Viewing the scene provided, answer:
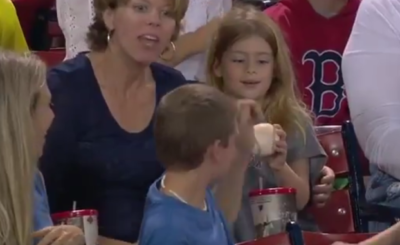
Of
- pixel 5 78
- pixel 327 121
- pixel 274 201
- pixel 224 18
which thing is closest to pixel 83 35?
pixel 224 18

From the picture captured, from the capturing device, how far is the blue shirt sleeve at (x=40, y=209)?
1.73 meters

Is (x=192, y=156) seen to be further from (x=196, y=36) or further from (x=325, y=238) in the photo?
(x=196, y=36)

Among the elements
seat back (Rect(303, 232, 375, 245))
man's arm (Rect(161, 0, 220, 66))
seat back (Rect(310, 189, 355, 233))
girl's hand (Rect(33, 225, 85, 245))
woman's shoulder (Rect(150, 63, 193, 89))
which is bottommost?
seat back (Rect(310, 189, 355, 233))

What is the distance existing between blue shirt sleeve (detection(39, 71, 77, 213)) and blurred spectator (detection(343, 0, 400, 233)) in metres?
0.71

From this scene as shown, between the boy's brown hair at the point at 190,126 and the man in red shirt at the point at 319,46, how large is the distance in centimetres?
116

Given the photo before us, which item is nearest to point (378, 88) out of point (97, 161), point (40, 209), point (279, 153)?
point (279, 153)

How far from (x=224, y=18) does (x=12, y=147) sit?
1244mm

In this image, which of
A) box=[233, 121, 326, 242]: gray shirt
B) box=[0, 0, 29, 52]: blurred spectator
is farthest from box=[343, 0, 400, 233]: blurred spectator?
box=[0, 0, 29, 52]: blurred spectator

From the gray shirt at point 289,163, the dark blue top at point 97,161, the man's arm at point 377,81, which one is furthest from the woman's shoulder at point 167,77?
the man's arm at point 377,81

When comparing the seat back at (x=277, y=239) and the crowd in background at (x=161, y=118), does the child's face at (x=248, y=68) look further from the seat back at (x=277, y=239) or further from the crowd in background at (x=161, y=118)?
the seat back at (x=277, y=239)

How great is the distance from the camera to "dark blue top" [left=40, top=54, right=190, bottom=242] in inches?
85.7

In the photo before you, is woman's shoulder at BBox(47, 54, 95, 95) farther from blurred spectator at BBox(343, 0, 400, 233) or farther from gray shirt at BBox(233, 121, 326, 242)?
blurred spectator at BBox(343, 0, 400, 233)

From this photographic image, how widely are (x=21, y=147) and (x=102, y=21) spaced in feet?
2.71

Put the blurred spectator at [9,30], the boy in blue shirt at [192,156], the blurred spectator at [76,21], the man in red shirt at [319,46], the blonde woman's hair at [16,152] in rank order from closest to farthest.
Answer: the blonde woman's hair at [16,152] → the boy in blue shirt at [192,156] → the blurred spectator at [9,30] → the blurred spectator at [76,21] → the man in red shirt at [319,46]
